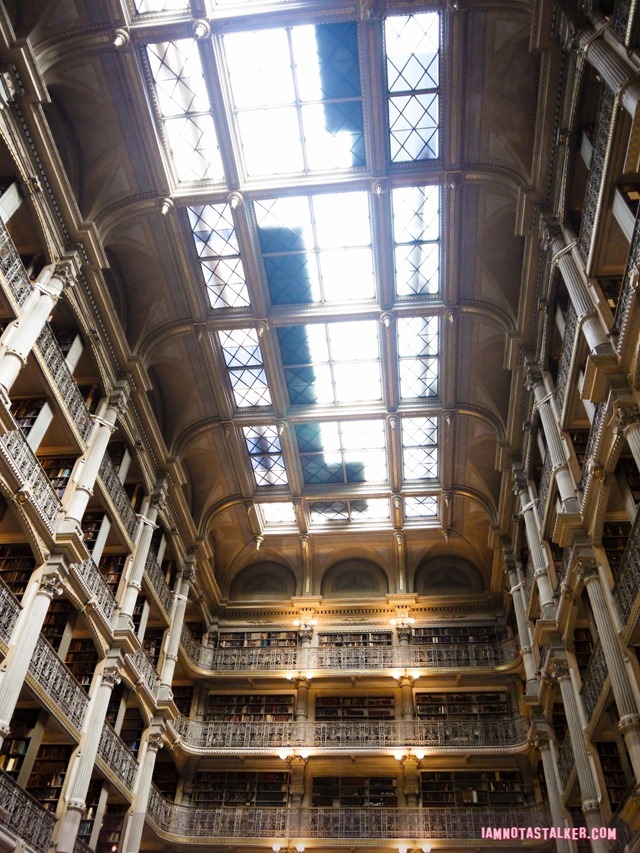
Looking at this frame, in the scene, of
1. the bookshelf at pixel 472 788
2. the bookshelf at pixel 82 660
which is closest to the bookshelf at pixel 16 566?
the bookshelf at pixel 82 660

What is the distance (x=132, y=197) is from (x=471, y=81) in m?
5.81

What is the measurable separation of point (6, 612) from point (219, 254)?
7.31 metres

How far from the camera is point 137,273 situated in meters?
13.3

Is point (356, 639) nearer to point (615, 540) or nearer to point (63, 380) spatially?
point (615, 540)

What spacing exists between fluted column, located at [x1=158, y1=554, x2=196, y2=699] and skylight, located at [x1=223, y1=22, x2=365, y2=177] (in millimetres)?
9105

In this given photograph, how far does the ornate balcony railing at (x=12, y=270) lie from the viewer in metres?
9.23

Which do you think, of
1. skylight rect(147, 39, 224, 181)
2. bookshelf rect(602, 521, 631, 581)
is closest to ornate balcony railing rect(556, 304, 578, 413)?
bookshelf rect(602, 521, 631, 581)

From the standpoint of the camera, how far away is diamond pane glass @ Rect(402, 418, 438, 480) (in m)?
16.3

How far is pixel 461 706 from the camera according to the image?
16.2 meters

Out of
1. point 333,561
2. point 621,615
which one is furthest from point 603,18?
point 333,561

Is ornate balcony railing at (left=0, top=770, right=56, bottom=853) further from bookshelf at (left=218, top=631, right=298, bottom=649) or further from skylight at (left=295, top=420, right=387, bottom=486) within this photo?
skylight at (left=295, top=420, right=387, bottom=486)

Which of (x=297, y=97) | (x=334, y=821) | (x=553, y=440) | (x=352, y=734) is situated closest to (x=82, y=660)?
(x=334, y=821)

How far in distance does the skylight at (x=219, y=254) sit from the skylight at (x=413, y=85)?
127 inches

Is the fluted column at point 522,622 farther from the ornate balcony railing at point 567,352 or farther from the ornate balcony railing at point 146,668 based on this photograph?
the ornate balcony railing at point 146,668
